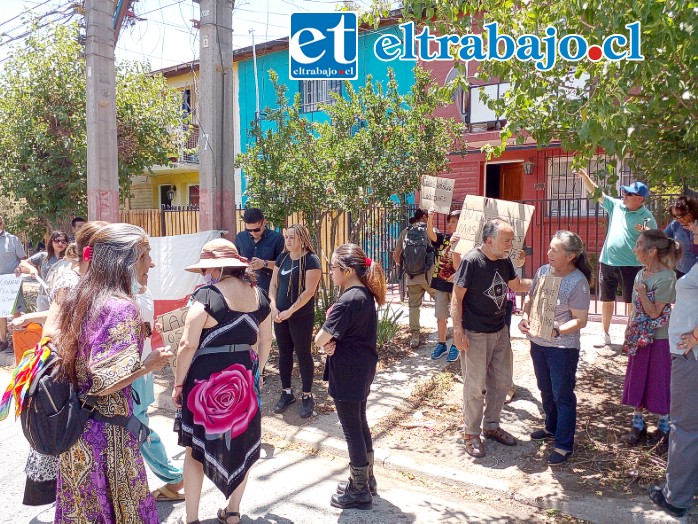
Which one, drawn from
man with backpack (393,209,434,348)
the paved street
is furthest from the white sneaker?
the paved street

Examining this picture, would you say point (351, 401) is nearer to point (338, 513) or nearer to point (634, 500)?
point (338, 513)

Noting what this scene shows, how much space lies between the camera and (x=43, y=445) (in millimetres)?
2545

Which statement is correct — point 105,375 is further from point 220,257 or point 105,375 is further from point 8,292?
point 8,292

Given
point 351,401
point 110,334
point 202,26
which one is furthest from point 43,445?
point 202,26

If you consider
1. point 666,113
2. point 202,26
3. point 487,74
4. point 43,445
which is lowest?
point 43,445

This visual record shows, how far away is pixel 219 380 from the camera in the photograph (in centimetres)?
341

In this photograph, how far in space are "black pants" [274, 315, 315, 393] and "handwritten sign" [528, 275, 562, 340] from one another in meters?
2.17

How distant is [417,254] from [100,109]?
4370mm

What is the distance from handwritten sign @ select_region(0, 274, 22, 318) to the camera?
25.2 ft

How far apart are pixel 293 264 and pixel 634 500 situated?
132 inches

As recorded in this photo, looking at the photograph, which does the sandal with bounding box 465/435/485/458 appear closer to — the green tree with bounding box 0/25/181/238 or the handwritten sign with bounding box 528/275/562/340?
the handwritten sign with bounding box 528/275/562/340

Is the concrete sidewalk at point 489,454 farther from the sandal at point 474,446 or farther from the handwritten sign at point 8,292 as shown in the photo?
the handwritten sign at point 8,292

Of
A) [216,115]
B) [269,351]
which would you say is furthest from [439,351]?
[216,115]

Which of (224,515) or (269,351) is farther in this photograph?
(269,351)
